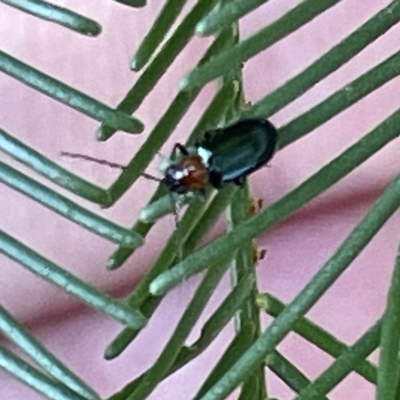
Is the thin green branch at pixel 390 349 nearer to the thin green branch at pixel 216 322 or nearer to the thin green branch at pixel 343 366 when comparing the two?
the thin green branch at pixel 343 366

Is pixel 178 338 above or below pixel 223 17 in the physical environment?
below

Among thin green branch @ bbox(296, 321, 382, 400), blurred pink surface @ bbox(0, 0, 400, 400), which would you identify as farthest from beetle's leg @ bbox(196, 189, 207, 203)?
blurred pink surface @ bbox(0, 0, 400, 400)

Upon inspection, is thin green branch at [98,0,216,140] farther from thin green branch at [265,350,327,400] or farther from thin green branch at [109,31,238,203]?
thin green branch at [265,350,327,400]

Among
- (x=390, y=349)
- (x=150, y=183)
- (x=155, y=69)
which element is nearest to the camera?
(x=390, y=349)

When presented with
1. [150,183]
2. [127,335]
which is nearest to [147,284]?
[127,335]

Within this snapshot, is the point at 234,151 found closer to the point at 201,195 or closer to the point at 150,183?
the point at 201,195

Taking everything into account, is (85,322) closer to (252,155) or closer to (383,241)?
(383,241)
